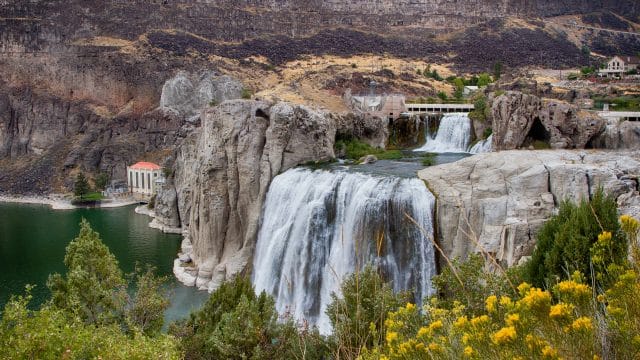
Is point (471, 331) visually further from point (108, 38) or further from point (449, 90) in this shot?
point (108, 38)

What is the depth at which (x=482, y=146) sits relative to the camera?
121 ft

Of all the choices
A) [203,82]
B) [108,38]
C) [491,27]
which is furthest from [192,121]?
[491,27]

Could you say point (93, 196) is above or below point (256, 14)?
below

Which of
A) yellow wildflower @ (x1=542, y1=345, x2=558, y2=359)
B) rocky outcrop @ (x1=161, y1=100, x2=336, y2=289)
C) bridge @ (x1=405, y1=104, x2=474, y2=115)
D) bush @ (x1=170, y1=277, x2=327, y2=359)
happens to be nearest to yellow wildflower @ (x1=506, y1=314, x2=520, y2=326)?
yellow wildflower @ (x1=542, y1=345, x2=558, y2=359)

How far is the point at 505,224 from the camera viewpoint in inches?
776

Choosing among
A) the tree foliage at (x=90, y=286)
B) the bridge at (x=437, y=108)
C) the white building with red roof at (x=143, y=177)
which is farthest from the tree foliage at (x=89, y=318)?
the white building with red roof at (x=143, y=177)

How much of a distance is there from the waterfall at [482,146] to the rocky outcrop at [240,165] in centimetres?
968

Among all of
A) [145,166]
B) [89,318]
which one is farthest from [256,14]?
[89,318]

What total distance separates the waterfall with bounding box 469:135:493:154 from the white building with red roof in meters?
35.7

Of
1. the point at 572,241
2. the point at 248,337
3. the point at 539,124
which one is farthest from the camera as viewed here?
the point at 539,124

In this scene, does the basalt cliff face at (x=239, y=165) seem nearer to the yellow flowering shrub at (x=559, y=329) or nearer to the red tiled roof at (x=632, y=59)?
the yellow flowering shrub at (x=559, y=329)

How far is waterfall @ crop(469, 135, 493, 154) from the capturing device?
118ft

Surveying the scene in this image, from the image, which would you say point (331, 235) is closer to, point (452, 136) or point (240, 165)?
point (240, 165)

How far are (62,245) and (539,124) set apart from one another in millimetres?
33486
